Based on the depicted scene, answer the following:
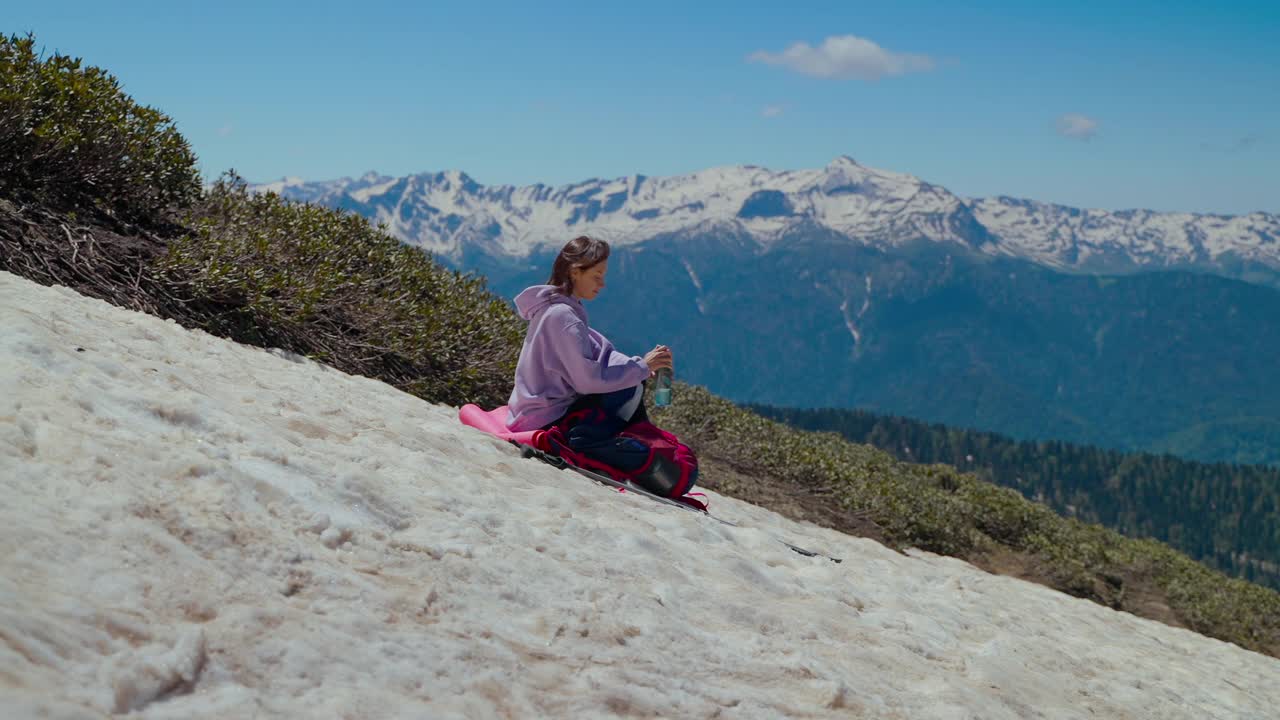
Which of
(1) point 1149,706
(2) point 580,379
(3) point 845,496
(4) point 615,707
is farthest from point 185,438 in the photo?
(3) point 845,496

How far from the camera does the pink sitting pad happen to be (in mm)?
9633

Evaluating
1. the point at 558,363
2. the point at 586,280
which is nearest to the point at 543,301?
the point at 586,280

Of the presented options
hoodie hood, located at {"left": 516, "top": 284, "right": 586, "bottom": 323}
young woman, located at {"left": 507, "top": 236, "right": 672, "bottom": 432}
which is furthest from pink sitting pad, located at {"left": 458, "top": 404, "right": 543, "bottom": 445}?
hoodie hood, located at {"left": 516, "top": 284, "right": 586, "bottom": 323}

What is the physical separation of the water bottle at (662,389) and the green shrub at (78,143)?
24.9 ft

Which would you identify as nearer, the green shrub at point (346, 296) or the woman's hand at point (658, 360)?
the woman's hand at point (658, 360)

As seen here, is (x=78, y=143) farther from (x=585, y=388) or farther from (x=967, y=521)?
(x=967, y=521)

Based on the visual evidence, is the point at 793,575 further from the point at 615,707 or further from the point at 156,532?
the point at 156,532

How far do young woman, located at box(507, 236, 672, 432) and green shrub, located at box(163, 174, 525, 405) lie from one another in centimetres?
355

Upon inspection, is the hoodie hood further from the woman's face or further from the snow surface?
the snow surface

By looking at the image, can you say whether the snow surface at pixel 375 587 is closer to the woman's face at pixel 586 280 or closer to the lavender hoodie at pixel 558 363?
the lavender hoodie at pixel 558 363

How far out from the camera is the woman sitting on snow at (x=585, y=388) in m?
9.38

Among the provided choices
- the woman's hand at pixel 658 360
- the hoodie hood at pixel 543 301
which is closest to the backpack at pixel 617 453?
the woman's hand at pixel 658 360

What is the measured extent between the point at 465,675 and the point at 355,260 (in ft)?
41.5

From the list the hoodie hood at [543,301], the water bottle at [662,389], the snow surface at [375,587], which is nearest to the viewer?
the snow surface at [375,587]
